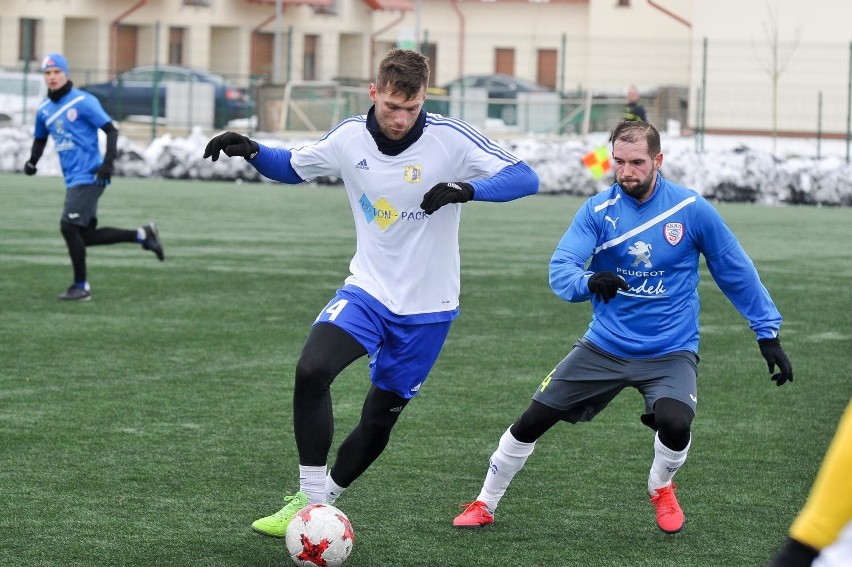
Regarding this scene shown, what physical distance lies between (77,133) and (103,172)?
19.0 inches

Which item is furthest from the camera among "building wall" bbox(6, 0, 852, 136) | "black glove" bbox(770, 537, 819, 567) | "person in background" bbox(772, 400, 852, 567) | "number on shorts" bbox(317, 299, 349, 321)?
"building wall" bbox(6, 0, 852, 136)

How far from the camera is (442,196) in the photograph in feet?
19.1

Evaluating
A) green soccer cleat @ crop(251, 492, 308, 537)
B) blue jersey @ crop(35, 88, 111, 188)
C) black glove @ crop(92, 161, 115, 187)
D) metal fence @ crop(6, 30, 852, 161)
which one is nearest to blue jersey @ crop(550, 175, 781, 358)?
green soccer cleat @ crop(251, 492, 308, 537)

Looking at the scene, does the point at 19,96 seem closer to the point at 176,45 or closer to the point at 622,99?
the point at 622,99

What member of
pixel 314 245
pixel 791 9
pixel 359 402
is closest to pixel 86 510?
pixel 359 402

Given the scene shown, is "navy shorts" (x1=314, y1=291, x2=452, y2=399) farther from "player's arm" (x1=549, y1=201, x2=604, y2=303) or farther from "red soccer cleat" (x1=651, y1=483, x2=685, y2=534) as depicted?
"red soccer cleat" (x1=651, y1=483, x2=685, y2=534)

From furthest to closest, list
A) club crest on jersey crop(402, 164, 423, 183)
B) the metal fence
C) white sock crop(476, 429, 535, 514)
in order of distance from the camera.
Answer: the metal fence, white sock crop(476, 429, 535, 514), club crest on jersey crop(402, 164, 423, 183)

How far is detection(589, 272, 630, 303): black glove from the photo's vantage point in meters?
5.54

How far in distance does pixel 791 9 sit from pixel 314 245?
3139cm

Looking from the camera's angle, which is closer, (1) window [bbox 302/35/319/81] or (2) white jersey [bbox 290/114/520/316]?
(2) white jersey [bbox 290/114/520/316]

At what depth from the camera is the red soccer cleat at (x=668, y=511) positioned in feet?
20.7

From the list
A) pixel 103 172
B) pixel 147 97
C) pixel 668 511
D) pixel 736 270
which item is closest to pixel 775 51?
pixel 147 97

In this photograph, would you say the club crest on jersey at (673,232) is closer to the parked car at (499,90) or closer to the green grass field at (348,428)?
the green grass field at (348,428)

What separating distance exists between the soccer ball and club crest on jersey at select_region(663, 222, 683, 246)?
1714 mm
